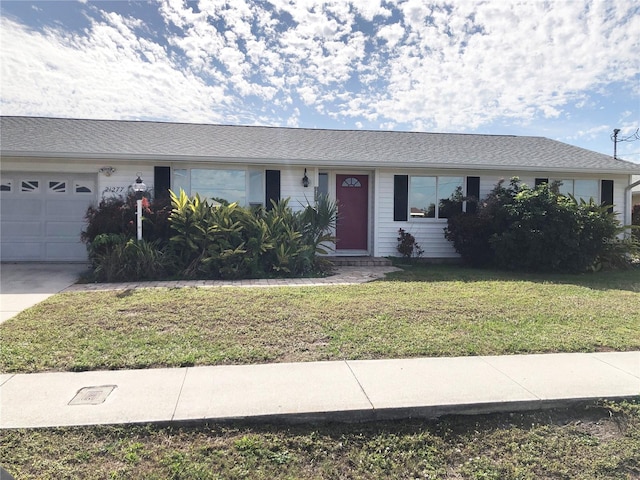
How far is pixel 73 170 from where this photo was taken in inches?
407

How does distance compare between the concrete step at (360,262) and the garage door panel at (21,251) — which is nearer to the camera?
the garage door panel at (21,251)

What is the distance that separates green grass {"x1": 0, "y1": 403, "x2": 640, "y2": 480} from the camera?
2.50 m

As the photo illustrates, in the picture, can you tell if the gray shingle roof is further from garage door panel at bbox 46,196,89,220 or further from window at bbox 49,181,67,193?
garage door panel at bbox 46,196,89,220

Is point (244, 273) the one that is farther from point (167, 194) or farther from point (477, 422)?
point (477, 422)

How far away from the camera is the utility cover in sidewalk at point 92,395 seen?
3160mm

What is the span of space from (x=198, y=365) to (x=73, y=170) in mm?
8684

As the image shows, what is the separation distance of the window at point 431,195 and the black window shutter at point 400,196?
0.19 m

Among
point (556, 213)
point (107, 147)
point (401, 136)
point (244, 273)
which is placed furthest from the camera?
point (401, 136)

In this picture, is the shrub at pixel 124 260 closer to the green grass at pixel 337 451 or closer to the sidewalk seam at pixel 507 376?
the green grass at pixel 337 451

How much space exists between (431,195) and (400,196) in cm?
92

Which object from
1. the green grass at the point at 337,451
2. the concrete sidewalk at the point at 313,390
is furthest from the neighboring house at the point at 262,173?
the green grass at the point at 337,451

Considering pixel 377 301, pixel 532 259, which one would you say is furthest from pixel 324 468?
pixel 532 259

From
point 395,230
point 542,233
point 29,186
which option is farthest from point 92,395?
point 29,186

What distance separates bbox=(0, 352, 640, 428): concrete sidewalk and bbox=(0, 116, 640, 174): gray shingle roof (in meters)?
7.23
